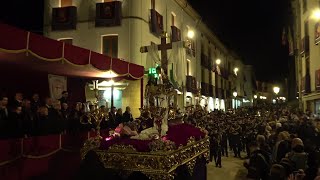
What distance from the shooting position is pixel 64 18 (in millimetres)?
20766

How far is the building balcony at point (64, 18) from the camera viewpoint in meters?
20.6

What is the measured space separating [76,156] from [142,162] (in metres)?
3.24

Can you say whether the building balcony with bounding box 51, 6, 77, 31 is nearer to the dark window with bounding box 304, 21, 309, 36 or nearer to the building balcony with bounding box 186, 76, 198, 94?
the building balcony with bounding box 186, 76, 198, 94

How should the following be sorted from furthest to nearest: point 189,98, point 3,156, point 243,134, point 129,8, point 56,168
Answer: point 189,98 < point 129,8 < point 243,134 < point 56,168 < point 3,156

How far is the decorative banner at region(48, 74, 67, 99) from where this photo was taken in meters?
14.1

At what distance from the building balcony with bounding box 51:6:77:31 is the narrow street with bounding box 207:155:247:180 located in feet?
39.4

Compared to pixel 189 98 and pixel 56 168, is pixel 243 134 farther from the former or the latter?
pixel 189 98

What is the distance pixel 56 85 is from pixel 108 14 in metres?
6.76

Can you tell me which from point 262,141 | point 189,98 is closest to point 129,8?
point 189,98

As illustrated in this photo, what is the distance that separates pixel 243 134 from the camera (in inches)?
640

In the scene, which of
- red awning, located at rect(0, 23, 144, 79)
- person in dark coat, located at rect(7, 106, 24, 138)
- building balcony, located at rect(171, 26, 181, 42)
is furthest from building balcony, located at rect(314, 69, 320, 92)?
person in dark coat, located at rect(7, 106, 24, 138)

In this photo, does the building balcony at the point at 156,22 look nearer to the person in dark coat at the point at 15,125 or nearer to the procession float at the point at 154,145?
the procession float at the point at 154,145

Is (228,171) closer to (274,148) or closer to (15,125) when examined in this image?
(274,148)

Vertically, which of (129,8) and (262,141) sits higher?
(129,8)
